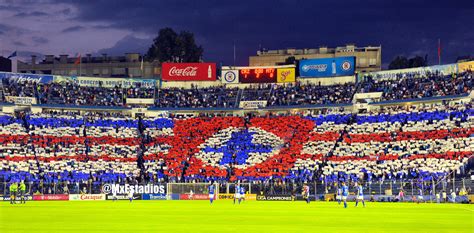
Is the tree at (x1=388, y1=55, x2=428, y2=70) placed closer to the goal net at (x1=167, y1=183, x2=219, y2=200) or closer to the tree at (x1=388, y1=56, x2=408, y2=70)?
the tree at (x1=388, y1=56, x2=408, y2=70)

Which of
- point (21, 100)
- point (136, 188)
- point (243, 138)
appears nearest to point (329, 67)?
point (243, 138)

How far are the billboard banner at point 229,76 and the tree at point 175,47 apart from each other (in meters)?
55.9

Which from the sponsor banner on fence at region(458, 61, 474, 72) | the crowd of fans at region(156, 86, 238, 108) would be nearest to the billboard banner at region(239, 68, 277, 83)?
the crowd of fans at region(156, 86, 238, 108)

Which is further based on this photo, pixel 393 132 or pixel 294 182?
pixel 393 132

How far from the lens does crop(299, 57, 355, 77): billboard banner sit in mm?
121750

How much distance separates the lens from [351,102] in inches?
4493

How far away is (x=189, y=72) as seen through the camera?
127 metres

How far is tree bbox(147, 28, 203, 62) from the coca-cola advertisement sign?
53536mm

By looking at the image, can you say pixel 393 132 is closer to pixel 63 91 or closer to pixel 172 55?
pixel 63 91

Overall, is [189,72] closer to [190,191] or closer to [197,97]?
[197,97]

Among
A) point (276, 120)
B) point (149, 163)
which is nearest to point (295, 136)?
point (276, 120)

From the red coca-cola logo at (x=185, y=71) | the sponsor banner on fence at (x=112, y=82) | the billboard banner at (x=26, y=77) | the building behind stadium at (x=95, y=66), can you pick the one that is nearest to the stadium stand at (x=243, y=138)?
the billboard banner at (x=26, y=77)

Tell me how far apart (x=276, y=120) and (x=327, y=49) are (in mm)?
84604

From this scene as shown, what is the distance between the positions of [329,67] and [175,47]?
69.2 m
